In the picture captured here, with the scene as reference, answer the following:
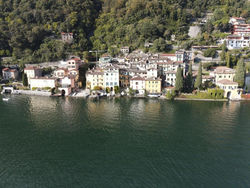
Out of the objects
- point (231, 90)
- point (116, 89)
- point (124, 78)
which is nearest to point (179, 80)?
point (231, 90)

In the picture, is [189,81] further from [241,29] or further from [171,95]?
[241,29]

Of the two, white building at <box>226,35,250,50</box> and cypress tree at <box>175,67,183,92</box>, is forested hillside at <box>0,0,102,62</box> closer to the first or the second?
cypress tree at <box>175,67,183,92</box>

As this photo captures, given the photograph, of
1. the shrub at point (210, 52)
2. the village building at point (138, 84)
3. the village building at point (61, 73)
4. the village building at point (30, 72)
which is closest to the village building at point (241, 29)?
the shrub at point (210, 52)

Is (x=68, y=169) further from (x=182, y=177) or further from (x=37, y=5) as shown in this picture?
(x=37, y=5)

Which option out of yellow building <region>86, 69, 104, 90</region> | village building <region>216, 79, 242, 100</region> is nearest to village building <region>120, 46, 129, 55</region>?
yellow building <region>86, 69, 104, 90</region>

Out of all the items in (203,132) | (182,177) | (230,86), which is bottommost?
(182,177)

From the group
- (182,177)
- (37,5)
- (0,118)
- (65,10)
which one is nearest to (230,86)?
(182,177)

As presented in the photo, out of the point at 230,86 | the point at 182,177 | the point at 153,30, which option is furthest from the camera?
the point at 153,30
